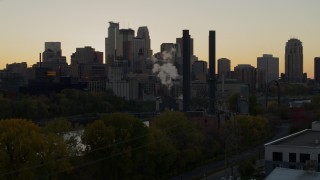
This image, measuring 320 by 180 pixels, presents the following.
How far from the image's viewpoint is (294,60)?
68.6m

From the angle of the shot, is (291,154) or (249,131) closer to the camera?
(291,154)

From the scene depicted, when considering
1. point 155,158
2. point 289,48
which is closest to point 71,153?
point 155,158

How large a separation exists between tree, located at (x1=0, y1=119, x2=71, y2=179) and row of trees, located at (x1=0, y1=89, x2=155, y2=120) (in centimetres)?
1573

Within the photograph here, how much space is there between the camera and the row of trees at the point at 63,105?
25.8 metres

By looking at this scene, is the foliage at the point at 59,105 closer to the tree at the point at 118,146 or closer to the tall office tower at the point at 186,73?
the tall office tower at the point at 186,73

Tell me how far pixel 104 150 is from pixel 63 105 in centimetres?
1958

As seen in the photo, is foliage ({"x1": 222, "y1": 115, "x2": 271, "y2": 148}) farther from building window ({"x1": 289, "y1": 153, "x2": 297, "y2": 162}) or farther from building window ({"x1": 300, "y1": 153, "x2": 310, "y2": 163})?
building window ({"x1": 300, "y1": 153, "x2": 310, "y2": 163})

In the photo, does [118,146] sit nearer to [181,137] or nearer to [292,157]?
[181,137]

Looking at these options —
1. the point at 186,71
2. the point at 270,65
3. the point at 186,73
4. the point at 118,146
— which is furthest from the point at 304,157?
the point at 270,65

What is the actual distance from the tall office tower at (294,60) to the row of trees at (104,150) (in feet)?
184

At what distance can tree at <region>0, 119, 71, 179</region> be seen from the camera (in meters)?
8.93

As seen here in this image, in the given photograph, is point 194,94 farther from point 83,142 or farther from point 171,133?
point 83,142

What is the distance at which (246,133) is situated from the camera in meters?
16.8

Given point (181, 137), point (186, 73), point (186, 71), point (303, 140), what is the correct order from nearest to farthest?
1. point (303, 140)
2. point (181, 137)
3. point (186, 73)
4. point (186, 71)
